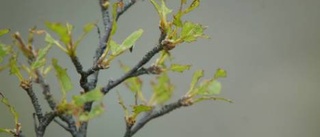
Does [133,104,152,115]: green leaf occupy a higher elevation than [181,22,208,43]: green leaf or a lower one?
lower

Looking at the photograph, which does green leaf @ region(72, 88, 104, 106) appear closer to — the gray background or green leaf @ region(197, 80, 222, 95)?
green leaf @ region(197, 80, 222, 95)

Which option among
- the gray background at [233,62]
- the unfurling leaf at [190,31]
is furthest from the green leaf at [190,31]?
the gray background at [233,62]

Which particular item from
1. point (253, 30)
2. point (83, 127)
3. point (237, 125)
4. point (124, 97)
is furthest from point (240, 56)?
point (83, 127)

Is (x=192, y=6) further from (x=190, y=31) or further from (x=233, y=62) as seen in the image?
(x=233, y=62)

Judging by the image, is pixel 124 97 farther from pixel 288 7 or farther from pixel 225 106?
pixel 288 7

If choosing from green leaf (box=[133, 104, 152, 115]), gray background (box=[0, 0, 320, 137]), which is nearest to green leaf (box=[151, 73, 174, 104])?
green leaf (box=[133, 104, 152, 115])
